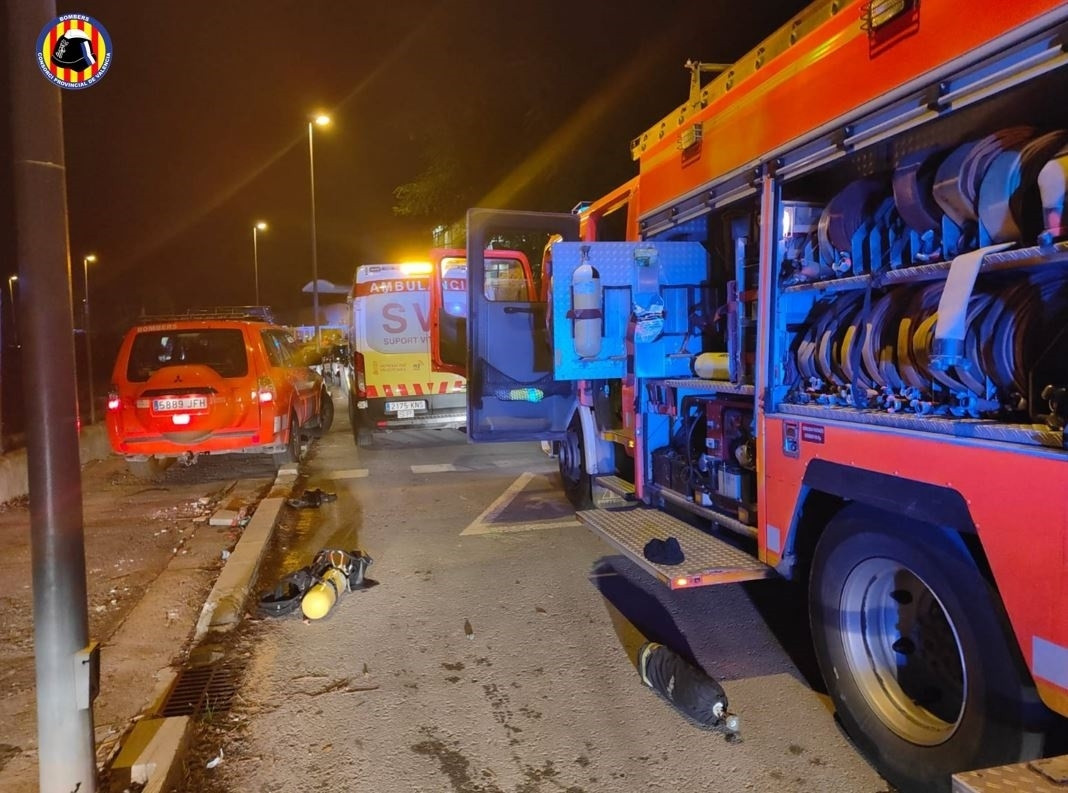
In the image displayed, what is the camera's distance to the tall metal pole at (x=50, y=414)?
8.37 ft

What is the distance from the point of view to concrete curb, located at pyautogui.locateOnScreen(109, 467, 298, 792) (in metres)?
3.06

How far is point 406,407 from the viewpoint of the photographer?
442 inches

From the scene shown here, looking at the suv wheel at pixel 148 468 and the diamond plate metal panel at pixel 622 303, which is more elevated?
the diamond plate metal panel at pixel 622 303

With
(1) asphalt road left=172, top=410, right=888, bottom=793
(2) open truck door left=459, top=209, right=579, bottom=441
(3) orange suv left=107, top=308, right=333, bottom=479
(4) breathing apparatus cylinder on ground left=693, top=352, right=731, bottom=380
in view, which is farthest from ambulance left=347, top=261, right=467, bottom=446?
(4) breathing apparatus cylinder on ground left=693, top=352, right=731, bottom=380

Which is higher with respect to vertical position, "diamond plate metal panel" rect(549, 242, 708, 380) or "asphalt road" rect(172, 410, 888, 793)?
"diamond plate metal panel" rect(549, 242, 708, 380)

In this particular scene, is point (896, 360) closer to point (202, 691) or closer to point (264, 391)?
point (202, 691)

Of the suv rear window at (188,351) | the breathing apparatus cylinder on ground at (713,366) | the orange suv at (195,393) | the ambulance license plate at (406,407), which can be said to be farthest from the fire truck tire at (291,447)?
the breathing apparatus cylinder on ground at (713,366)

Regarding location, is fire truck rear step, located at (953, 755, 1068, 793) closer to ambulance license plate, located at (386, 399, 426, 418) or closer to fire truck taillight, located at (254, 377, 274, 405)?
fire truck taillight, located at (254, 377, 274, 405)

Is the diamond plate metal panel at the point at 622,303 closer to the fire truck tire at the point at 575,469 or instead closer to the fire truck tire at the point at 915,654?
the fire truck tire at the point at 575,469

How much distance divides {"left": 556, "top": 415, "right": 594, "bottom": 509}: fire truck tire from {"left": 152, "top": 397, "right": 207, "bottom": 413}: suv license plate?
4.09 m

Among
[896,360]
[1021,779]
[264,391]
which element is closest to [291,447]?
[264,391]

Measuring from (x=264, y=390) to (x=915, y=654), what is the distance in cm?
743

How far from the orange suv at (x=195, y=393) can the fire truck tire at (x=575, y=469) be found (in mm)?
3656

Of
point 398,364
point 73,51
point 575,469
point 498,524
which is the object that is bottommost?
point 498,524
